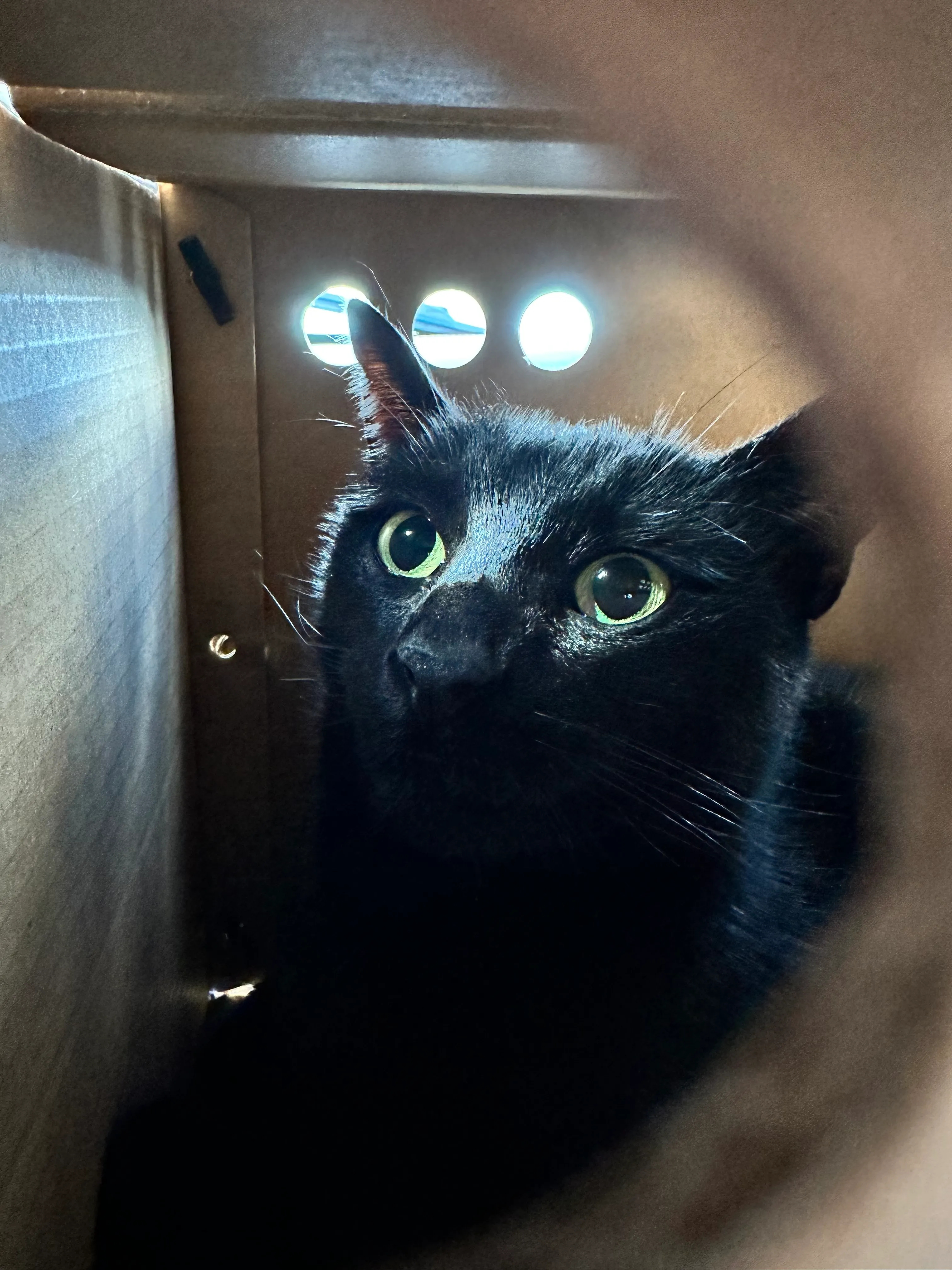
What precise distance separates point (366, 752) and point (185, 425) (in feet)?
0.88

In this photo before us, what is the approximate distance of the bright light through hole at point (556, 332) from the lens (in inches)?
24.1

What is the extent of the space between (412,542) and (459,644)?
0.10 metres

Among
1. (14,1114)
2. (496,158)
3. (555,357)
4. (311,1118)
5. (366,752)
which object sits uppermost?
(496,158)

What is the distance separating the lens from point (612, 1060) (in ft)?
2.15

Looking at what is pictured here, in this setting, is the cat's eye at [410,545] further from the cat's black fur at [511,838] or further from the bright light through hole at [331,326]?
the bright light through hole at [331,326]

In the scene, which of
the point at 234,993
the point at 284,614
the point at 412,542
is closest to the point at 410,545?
the point at 412,542

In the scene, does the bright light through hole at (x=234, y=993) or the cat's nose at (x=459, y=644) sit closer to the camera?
the cat's nose at (x=459, y=644)

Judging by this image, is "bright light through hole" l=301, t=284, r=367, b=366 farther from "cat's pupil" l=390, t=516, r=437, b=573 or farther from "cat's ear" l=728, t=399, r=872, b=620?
"cat's ear" l=728, t=399, r=872, b=620

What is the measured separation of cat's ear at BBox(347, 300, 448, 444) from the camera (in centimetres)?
62

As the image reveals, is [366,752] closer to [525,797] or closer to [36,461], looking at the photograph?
[525,797]

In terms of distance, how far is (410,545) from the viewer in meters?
0.65

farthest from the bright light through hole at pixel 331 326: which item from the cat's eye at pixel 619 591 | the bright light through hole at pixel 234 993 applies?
the bright light through hole at pixel 234 993

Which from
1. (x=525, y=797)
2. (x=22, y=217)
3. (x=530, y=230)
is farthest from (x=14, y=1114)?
(x=530, y=230)

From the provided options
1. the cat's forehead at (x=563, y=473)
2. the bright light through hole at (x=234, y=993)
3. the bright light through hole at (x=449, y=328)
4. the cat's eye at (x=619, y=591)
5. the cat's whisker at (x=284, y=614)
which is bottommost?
the bright light through hole at (x=234, y=993)
